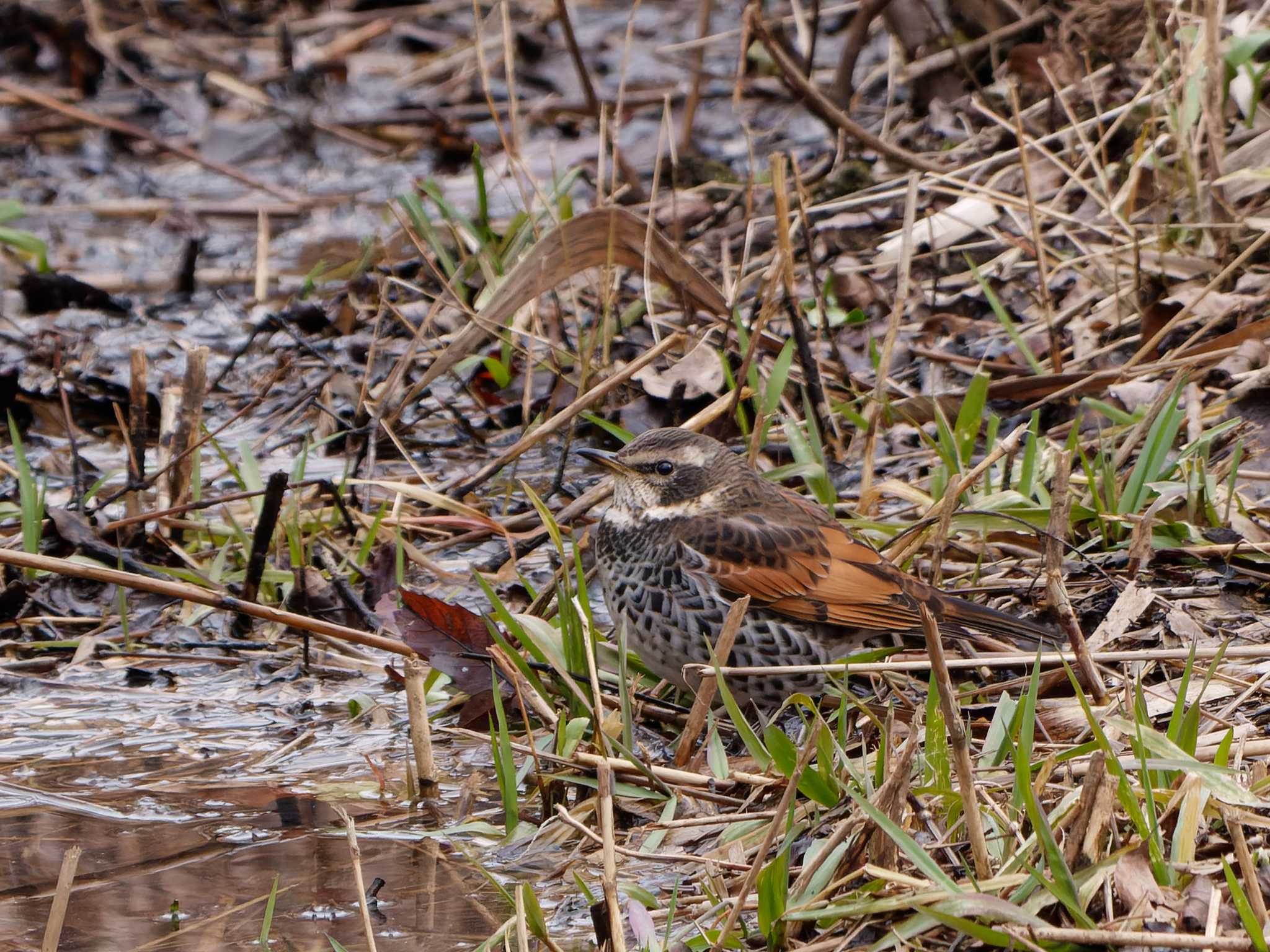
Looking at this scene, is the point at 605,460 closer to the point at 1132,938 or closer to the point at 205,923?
the point at 205,923

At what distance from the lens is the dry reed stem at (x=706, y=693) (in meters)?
3.27

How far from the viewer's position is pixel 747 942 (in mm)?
2865

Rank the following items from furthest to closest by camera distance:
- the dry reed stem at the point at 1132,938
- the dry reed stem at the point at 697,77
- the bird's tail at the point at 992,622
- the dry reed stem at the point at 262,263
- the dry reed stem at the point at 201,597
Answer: the dry reed stem at the point at 262,263, the dry reed stem at the point at 697,77, the bird's tail at the point at 992,622, the dry reed stem at the point at 201,597, the dry reed stem at the point at 1132,938

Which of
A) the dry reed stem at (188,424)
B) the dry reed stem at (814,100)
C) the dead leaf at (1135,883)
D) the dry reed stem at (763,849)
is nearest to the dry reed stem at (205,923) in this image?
the dry reed stem at (763,849)

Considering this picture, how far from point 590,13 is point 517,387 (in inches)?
284

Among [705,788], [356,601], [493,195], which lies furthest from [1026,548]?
[493,195]

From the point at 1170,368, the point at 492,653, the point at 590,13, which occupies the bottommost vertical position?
the point at 492,653

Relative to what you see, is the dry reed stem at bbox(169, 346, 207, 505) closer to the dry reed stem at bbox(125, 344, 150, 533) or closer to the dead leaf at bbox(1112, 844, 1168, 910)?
the dry reed stem at bbox(125, 344, 150, 533)

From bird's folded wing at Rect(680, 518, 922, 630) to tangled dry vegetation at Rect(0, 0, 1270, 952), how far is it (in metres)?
0.22

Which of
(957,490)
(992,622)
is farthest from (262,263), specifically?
(992,622)

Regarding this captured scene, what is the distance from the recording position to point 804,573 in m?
4.38

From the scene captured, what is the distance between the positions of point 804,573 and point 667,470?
1.76 feet

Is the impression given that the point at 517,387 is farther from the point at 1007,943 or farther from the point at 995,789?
the point at 1007,943

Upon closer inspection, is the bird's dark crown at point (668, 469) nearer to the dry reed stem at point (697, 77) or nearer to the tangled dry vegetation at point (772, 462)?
the tangled dry vegetation at point (772, 462)
